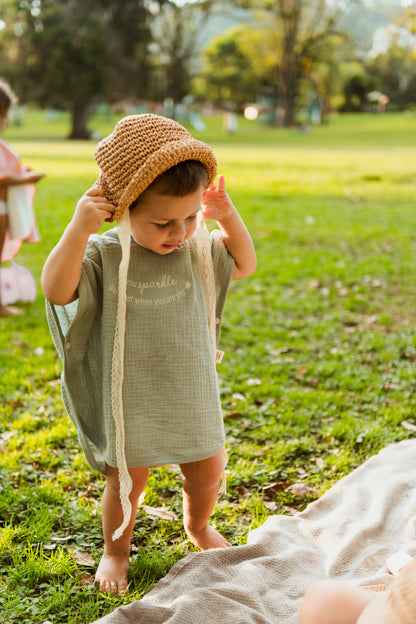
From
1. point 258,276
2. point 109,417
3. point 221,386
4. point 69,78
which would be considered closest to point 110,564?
point 109,417

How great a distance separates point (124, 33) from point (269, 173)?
62.2 feet

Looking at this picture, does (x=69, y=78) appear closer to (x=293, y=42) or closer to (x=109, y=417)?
(x=293, y=42)

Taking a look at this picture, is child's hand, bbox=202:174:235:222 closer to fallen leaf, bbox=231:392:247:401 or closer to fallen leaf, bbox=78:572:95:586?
fallen leaf, bbox=78:572:95:586

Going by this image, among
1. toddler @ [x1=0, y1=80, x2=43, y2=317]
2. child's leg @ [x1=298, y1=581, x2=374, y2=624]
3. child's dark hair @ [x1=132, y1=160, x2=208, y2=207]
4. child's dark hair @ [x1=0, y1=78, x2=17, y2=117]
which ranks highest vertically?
child's dark hair @ [x1=0, y1=78, x2=17, y2=117]

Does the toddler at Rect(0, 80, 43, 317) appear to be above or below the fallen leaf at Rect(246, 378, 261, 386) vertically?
above

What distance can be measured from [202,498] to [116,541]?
37cm

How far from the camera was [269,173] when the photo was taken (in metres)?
15.5

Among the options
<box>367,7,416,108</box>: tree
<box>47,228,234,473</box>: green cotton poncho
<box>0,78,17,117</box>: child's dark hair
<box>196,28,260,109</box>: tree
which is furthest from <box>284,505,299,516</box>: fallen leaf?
<box>367,7,416,108</box>: tree

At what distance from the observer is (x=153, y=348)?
2.41 meters

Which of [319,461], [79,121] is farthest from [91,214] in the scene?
[79,121]

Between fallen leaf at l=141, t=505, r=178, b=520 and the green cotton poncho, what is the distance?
622mm

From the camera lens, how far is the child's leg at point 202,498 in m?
2.54

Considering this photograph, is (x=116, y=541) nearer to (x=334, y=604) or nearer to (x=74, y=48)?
(x=334, y=604)

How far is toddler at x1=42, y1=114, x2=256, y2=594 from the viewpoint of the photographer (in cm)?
219
